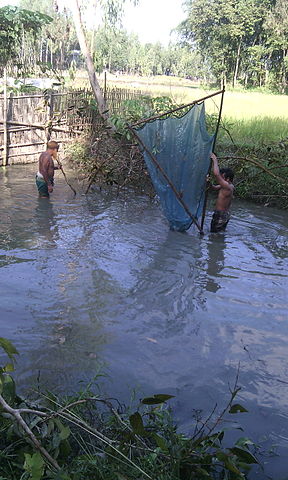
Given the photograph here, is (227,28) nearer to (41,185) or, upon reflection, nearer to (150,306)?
(41,185)

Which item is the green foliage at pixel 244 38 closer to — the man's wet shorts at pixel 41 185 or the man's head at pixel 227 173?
the man's wet shorts at pixel 41 185

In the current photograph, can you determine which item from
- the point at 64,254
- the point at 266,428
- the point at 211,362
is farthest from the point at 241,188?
the point at 266,428

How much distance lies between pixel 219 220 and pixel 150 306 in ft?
8.63

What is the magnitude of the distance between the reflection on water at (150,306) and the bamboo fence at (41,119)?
288 cm

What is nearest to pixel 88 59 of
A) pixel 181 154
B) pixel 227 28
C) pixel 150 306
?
pixel 181 154

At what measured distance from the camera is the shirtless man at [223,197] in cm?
645

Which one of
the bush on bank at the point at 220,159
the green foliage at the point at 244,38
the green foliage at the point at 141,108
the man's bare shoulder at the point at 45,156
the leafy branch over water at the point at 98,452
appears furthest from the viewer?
the green foliage at the point at 244,38

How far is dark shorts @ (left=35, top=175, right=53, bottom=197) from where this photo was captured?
7965 mm

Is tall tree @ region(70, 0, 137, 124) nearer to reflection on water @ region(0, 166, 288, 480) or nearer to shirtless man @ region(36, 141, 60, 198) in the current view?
shirtless man @ region(36, 141, 60, 198)

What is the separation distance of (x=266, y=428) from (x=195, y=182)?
12.6 ft

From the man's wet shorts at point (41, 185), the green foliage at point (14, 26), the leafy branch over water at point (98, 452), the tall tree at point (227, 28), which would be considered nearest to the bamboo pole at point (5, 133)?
the man's wet shorts at point (41, 185)

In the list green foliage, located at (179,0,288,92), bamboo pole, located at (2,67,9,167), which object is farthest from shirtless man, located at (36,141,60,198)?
green foliage, located at (179,0,288,92)

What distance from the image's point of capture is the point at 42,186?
801cm

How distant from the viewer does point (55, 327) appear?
13.3ft
